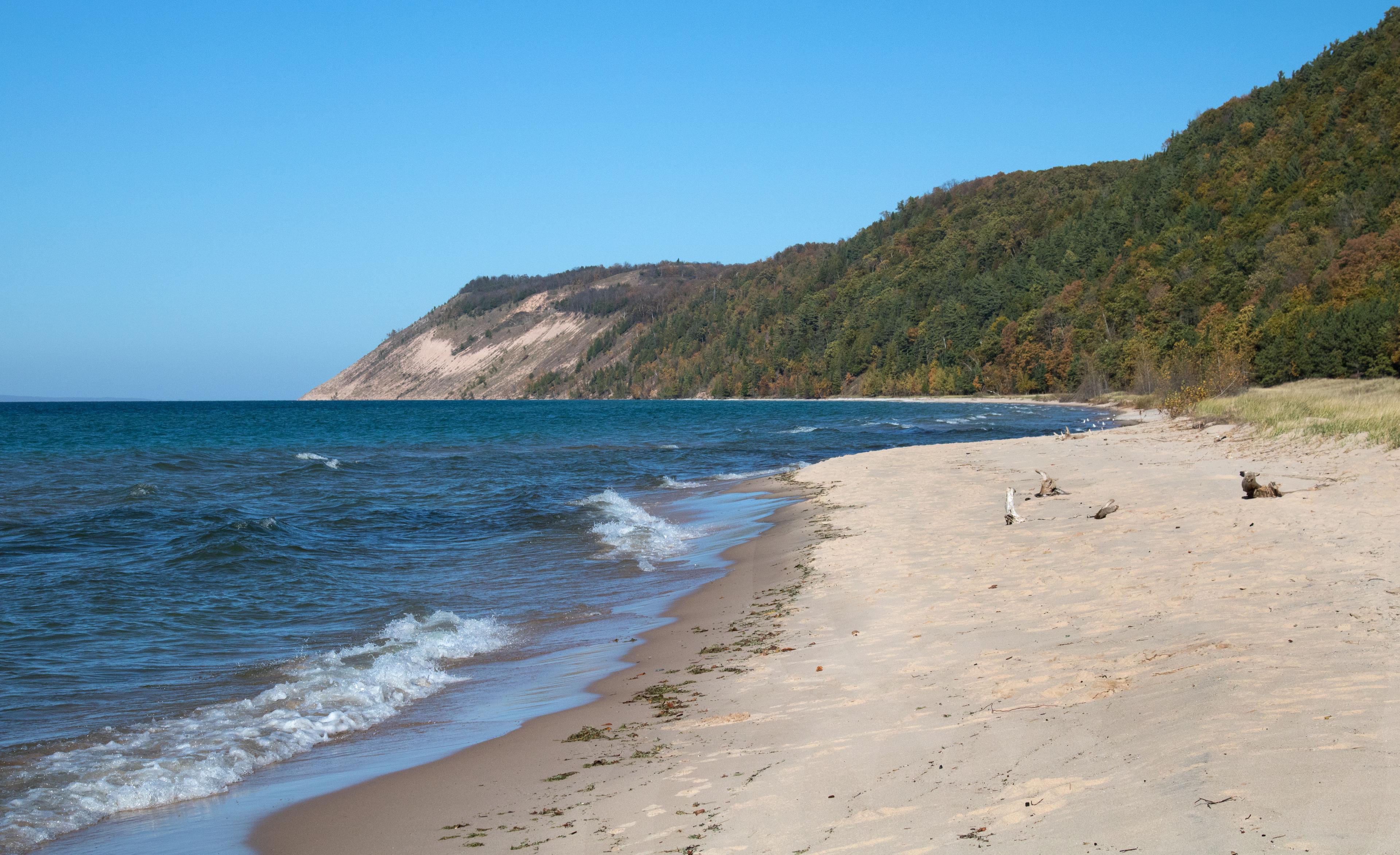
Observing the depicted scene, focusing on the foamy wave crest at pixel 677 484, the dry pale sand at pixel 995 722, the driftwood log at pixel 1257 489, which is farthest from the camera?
the foamy wave crest at pixel 677 484

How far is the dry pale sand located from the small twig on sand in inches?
0.9

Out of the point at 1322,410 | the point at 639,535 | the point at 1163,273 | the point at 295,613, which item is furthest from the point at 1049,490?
the point at 1163,273

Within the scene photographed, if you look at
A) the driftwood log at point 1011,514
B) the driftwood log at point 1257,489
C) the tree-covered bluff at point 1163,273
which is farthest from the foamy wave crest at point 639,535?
the tree-covered bluff at point 1163,273

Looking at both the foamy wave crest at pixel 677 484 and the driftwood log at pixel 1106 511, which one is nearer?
the driftwood log at pixel 1106 511

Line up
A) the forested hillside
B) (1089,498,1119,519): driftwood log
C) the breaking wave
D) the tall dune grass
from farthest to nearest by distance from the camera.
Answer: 1. the forested hillside
2. the breaking wave
3. the tall dune grass
4. (1089,498,1119,519): driftwood log

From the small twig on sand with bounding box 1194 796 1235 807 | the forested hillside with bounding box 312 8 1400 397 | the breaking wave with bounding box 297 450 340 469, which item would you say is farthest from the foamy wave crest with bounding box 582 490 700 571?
the forested hillside with bounding box 312 8 1400 397

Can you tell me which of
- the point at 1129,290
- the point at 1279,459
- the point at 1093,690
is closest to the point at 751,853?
the point at 1093,690

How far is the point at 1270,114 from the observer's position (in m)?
114

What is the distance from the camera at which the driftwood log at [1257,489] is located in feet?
44.6

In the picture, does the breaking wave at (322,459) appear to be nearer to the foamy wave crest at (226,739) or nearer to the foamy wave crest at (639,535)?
the foamy wave crest at (639,535)

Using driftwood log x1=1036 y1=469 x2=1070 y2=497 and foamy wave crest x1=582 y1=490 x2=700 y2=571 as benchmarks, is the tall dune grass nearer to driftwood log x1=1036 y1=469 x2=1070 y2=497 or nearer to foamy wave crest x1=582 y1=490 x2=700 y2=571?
driftwood log x1=1036 y1=469 x2=1070 y2=497

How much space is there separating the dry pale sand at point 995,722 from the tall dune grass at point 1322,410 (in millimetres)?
8466

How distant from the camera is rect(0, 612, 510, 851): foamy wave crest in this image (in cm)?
618

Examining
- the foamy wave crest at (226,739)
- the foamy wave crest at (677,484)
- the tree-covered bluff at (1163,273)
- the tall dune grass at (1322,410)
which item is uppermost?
the tree-covered bluff at (1163,273)
